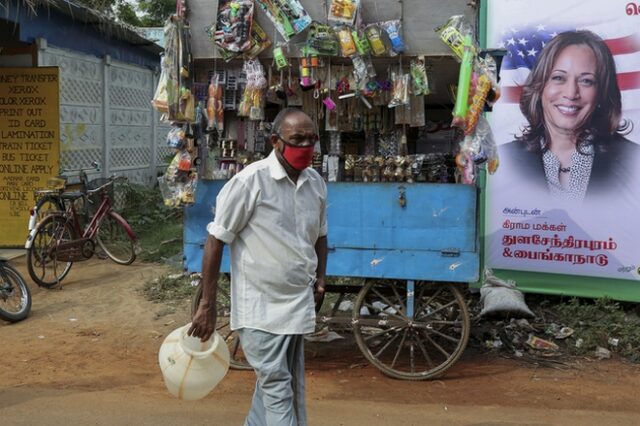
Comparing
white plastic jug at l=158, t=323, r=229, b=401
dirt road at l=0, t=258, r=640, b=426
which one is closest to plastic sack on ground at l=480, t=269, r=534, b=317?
dirt road at l=0, t=258, r=640, b=426

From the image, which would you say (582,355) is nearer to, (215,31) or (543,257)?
(543,257)

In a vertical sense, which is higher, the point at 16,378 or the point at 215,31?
the point at 215,31

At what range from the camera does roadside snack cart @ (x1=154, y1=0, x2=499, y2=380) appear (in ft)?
14.8

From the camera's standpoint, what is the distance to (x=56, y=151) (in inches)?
340

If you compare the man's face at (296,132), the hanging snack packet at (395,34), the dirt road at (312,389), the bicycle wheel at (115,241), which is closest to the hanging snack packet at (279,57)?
the hanging snack packet at (395,34)

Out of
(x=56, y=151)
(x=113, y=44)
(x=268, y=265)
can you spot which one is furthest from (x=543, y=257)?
(x=113, y=44)

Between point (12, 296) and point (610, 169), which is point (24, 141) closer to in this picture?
point (12, 296)

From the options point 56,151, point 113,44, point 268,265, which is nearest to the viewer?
point 268,265

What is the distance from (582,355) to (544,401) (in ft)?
3.65

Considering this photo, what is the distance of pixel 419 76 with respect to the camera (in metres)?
4.59

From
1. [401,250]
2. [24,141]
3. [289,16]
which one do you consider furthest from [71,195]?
[401,250]

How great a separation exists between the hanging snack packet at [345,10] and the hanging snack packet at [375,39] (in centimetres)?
13

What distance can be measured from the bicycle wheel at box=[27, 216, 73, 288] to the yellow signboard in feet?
4.49

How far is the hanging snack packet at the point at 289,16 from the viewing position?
4543mm
